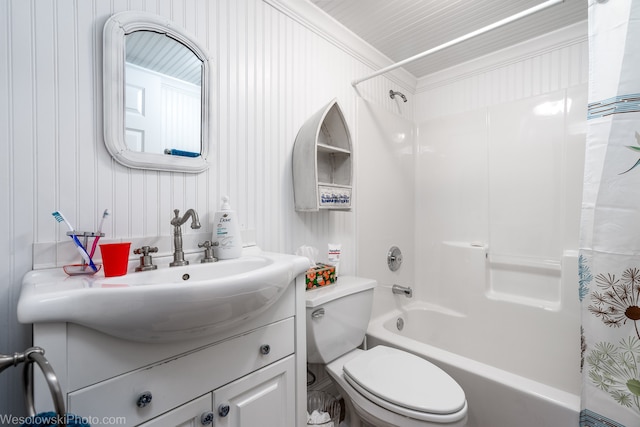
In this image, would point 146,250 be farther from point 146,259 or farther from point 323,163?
point 323,163

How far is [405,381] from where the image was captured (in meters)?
1.13

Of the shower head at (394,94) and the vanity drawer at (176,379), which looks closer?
the vanity drawer at (176,379)

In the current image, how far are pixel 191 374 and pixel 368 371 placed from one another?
0.72 meters

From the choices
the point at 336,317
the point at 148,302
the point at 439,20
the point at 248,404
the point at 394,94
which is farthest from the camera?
the point at 394,94

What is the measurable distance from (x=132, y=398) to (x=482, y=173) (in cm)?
224

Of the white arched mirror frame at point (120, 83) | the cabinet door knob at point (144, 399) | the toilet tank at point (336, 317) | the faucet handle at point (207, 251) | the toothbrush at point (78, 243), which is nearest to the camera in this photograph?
the cabinet door knob at point (144, 399)

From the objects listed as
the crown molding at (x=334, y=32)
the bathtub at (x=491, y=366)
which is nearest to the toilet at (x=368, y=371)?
the bathtub at (x=491, y=366)

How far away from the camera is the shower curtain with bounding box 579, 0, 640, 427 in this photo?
2.89 ft

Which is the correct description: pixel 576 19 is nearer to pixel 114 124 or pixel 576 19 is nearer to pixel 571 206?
pixel 571 206

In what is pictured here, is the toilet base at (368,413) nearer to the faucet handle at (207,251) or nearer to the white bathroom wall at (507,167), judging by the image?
the faucet handle at (207,251)

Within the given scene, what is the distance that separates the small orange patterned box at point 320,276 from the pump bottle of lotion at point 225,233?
0.38m

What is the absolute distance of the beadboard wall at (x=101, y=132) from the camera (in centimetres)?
80

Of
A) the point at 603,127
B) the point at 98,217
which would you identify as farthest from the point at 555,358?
the point at 98,217

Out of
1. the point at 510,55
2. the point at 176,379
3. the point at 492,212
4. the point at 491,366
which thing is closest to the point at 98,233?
the point at 176,379
